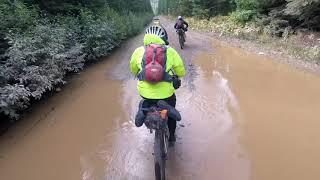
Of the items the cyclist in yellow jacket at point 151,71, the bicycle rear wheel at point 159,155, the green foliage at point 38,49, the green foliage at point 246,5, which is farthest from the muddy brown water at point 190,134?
the green foliage at point 246,5

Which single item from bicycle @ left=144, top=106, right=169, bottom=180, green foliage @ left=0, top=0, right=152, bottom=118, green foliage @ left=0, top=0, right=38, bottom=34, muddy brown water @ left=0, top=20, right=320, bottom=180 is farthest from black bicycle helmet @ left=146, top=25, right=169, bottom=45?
green foliage @ left=0, top=0, right=38, bottom=34

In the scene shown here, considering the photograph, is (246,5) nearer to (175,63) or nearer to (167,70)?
(175,63)

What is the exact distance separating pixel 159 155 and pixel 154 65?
1.17 metres

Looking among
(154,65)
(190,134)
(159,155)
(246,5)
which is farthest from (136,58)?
(246,5)

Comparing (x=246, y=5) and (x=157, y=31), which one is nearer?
(x=157, y=31)

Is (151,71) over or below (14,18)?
over

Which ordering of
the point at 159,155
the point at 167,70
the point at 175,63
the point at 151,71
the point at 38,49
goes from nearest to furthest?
the point at 159,155, the point at 151,71, the point at 167,70, the point at 175,63, the point at 38,49

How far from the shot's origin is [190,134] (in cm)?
640

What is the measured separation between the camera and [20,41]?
803 cm

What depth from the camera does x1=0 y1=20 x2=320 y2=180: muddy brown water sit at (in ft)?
17.0

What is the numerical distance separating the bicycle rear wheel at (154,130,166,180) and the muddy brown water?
416 millimetres

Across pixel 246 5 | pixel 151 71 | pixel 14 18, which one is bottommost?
pixel 246 5

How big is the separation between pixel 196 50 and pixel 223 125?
972 cm

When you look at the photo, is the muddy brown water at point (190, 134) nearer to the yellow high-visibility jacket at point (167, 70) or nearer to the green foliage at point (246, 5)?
the yellow high-visibility jacket at point (167, 70)
